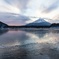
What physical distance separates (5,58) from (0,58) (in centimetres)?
52

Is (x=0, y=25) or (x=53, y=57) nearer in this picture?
(x=53, y=57)

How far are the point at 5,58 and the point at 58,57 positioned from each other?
5.59 meters

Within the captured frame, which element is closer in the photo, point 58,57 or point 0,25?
point 58,57

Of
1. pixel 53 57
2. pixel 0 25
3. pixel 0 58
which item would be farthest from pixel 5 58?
pixel 0 25

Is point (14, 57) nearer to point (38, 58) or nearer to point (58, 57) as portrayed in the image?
point (38, 58)

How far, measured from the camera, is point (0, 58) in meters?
18.2

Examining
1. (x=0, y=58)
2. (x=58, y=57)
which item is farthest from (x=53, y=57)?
(x=0, y=58)

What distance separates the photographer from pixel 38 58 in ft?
60.5

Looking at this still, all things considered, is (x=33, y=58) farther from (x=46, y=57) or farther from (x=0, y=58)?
(x=0, y=58)

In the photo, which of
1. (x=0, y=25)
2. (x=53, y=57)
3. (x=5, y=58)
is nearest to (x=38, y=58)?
(x=53, y=57)

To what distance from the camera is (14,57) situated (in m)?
18.7

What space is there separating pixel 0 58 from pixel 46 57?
4.87 meters

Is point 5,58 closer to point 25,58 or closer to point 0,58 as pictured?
point 0,58

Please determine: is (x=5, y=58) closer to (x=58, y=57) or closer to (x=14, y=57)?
(x=14, y=57)
